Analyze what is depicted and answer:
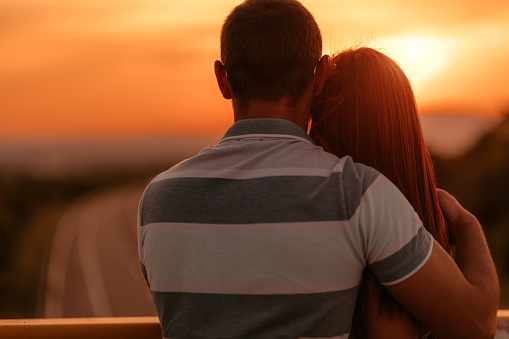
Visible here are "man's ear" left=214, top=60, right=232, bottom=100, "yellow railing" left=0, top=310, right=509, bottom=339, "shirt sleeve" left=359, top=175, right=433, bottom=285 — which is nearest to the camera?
"shirt sleeve" left=359, top=175, right=433, bottom=285

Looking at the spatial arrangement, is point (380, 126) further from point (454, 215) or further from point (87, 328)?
point (87, 328)

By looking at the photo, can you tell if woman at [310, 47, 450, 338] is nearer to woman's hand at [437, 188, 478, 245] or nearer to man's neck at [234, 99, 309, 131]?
woman's hand at [437, 188, 478, 245]

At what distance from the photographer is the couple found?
1142 mm

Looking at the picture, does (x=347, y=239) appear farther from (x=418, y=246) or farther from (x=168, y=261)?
(x=168, y=261)

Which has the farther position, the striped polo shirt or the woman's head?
the woman's head

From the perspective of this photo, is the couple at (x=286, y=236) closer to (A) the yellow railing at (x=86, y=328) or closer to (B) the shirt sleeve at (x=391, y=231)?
(B) the shirt sleeve at (x=391, y=231)

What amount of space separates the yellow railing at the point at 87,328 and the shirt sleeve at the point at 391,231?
770mm

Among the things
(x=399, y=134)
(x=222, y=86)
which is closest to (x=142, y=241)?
(x=222, y=86)

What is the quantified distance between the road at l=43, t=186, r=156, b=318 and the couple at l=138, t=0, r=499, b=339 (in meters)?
23.5

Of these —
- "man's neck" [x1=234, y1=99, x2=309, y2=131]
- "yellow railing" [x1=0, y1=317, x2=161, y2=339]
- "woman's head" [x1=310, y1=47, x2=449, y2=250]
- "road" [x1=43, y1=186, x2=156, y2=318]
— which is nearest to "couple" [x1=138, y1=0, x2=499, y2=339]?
"man's neck" [x1=234, y1=99, x2=309, y2=131]

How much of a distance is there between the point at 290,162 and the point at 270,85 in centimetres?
18

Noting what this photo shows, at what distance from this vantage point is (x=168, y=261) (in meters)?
1.27

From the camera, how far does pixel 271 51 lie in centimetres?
126

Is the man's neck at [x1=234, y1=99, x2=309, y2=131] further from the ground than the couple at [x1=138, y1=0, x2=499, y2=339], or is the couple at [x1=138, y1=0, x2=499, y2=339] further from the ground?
the man's neck at [x1=234, y1=99, x2=309, y2=131]
